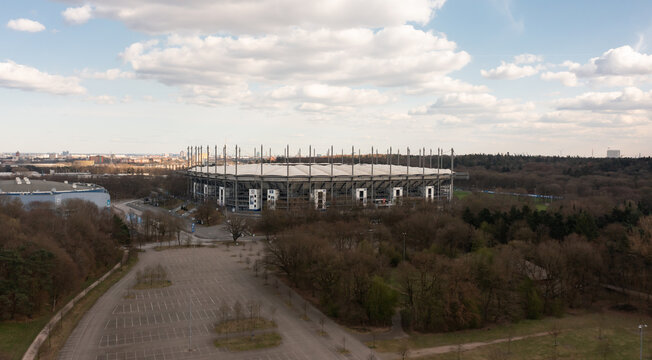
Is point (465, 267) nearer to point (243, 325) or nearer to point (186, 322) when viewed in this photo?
point (243, 325)

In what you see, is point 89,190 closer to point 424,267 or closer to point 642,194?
point 424,267

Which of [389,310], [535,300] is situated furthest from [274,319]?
[535,300]

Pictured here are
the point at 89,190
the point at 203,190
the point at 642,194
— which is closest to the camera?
the point at 89,190

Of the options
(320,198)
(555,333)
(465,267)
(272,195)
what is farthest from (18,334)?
(320,198)

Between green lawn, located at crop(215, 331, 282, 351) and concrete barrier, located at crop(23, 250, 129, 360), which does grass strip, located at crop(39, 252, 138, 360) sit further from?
green lawn, located at crop(215, 331, 282, 351)

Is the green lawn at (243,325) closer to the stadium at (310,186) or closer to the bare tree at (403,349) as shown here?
the bare tree at (403,349)

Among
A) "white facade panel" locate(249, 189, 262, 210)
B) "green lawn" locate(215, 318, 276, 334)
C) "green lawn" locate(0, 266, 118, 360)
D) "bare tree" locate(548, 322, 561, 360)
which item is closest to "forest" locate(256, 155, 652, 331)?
"bare tree" locate(548, 322, 561, 360)
